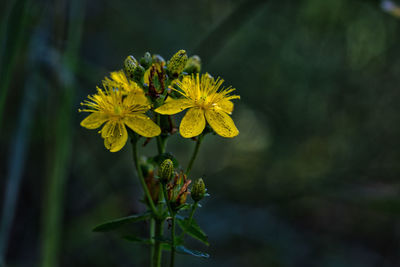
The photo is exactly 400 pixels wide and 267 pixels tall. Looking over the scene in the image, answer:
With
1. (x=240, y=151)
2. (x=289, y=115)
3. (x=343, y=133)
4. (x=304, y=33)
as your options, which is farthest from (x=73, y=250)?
(x=304, y=33)

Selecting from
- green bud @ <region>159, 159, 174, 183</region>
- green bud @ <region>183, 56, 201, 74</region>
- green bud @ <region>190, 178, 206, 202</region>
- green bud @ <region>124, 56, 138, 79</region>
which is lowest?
green bud @ <region>190, 178, 206, 202</region>

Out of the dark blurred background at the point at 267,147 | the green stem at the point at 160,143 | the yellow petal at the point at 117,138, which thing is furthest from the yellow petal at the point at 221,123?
the dark blurred background at the point at 267,147

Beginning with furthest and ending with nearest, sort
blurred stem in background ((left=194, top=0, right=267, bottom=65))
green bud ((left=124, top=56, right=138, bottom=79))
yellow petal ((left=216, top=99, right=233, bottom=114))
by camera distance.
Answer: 1. blurred stem in background ((left=194, top=0, right=267, bottom=65))
2. yellow petal ((left=216, top=99, right=233, bottom=114))
3. green bud ((left=124, top=56, right=138, bottom=79))

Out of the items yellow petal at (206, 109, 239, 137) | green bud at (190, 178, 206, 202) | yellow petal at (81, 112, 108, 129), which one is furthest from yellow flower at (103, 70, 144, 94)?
green bud at (190, 178, 206, 202)

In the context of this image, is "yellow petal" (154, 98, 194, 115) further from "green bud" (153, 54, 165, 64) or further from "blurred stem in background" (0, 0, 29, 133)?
"blurred stem in background" (0, 0, 29, 133)

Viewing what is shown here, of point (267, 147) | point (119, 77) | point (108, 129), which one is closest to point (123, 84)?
point (119, 77)
